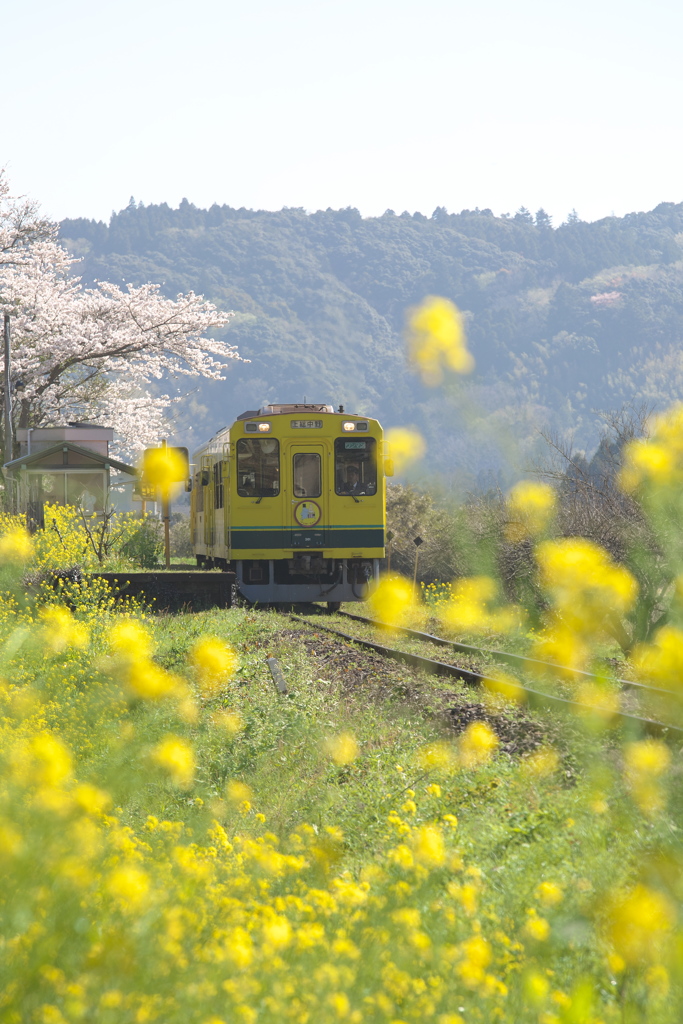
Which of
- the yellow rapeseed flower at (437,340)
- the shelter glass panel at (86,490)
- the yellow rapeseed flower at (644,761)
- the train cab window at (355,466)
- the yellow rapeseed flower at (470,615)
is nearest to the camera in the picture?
the yellow rapeseed flower at (437,340)

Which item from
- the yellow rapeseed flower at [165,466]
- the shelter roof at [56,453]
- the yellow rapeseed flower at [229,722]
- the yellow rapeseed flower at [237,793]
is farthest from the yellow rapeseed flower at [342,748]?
the shelter roof at [56,453]

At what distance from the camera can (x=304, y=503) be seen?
608 inches

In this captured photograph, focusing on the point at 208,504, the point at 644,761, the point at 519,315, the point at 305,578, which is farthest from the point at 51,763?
the point at 208,504

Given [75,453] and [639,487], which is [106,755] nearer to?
[639,487]

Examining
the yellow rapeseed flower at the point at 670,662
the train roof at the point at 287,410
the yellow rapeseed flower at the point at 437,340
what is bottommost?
the yellow rapeseed flower at the point at 670,662

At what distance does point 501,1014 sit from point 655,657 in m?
1.25

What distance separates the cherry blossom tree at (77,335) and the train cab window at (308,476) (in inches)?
527

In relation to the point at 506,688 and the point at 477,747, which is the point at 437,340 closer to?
the point at 477,747

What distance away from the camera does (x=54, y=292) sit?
93.6ft

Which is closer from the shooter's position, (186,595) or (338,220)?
(186,595)

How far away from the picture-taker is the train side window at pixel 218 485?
1658 centimetres

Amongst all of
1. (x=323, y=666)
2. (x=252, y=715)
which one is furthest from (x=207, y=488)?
(x=252, y=715)

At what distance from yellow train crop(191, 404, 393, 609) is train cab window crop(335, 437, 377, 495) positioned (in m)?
0.02

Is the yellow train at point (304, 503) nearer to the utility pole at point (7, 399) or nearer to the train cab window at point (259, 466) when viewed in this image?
the train cab window at point (259, 466)
